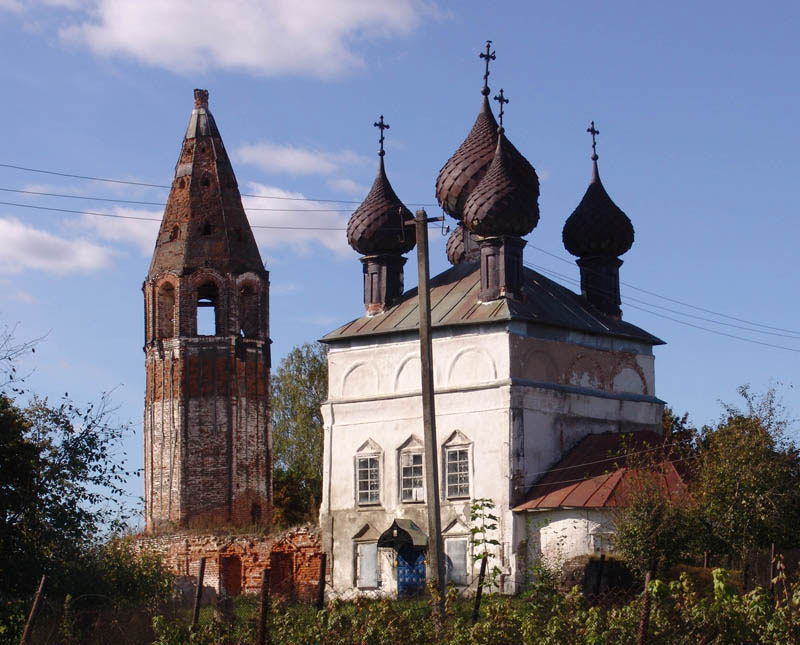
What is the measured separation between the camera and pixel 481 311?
2428 cm

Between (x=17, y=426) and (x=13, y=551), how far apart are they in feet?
5.07

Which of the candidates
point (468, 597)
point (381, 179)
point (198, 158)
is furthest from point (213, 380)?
point (468, 597)

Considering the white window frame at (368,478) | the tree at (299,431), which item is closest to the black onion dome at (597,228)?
the white window frame at (368,478)

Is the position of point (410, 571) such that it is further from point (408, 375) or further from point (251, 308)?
point (251, 308)

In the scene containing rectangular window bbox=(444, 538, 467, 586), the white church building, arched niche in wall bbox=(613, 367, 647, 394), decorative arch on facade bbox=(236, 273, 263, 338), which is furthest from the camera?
decorative arch on facade bbox=(236, 273, 263, 338)

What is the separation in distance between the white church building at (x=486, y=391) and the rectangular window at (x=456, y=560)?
34mm

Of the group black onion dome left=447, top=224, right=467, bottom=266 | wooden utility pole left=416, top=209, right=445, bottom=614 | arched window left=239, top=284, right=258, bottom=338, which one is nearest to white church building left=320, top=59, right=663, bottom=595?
black onion dome left=447, top=224, right=467, bottom=266

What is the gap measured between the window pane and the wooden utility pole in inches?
326

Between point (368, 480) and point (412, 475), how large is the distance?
93 cm

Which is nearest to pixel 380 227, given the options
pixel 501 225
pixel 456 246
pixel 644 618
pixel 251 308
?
pixel 501 225

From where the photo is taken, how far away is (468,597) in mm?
22109

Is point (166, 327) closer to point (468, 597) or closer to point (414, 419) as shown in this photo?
point (414, 419)

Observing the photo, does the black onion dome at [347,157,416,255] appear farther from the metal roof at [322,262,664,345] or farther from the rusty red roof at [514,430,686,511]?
the rusty red roof at [514,430,686,511]

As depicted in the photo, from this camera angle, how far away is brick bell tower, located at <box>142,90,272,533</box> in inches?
1268
